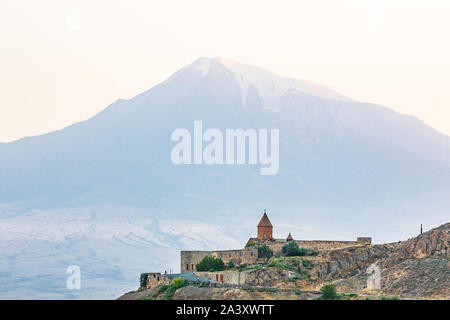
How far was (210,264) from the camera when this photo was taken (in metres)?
96.4

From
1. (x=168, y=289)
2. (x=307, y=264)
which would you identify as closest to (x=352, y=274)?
(x=307, y=264)

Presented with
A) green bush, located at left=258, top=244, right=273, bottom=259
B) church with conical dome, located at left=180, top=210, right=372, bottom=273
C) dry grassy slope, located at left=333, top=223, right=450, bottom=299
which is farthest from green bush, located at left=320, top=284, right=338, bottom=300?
green bush, located at left=258, top=244, right=273, bottom=259

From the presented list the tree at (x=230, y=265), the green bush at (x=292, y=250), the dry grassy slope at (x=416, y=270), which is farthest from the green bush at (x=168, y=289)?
the green bush at (x=292, y=250)

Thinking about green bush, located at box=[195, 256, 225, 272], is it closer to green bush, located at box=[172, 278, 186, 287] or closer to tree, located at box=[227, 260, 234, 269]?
tree, located at box=[227, 260, 234, 269]

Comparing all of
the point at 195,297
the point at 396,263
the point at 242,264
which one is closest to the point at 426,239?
the point at 396,263

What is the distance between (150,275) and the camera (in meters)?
92.1

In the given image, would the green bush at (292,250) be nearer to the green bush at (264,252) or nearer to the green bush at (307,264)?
the green bush at (264,252)

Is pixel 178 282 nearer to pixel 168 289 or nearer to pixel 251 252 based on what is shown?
pixel 168 289

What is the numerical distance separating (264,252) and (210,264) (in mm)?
5693

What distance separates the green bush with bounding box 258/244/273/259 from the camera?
9775cm

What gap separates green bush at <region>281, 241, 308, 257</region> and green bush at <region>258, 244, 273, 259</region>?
55.4 inches

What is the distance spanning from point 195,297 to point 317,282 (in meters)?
14.9
